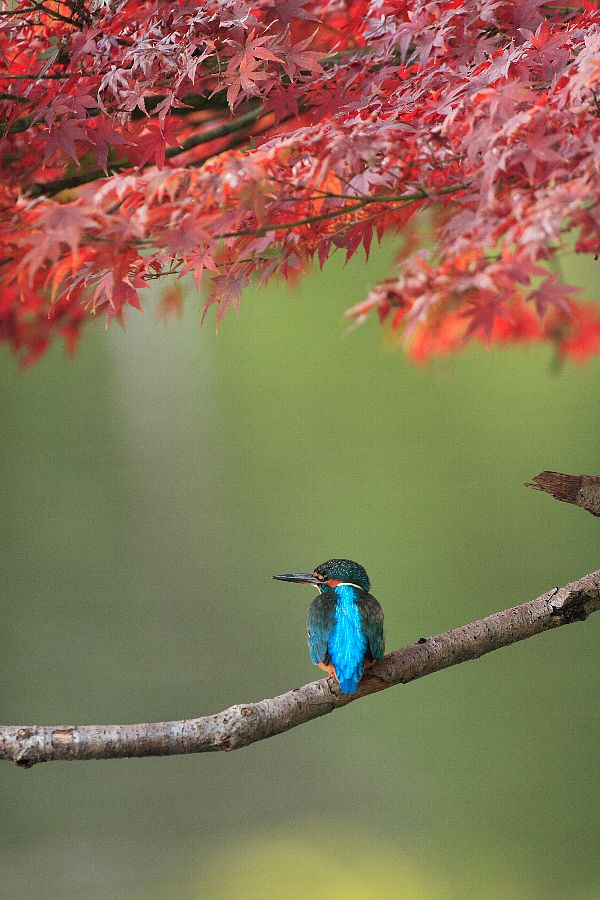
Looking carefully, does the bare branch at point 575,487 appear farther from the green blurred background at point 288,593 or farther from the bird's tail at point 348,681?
the green blurred background at point 288,593

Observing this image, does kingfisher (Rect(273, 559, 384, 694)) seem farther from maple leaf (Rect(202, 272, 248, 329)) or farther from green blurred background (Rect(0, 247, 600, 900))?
green blurred background (Rect(0, 247, 600, 900))

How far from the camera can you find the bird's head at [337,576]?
1.43 meters

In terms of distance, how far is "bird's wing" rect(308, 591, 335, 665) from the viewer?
1.32m

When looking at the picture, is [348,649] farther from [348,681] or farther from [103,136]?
[103,136]

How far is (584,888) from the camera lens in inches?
146

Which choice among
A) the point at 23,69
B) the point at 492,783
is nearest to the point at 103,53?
the point at 23,69

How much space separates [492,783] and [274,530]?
168 cm

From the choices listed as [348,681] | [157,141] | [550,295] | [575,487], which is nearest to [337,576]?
[348,681]

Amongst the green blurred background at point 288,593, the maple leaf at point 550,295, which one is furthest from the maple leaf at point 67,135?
the green blurred background at point 288,593

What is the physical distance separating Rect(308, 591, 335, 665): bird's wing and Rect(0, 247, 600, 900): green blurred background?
276 cm

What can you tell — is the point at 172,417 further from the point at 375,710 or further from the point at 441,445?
the point at 375,710

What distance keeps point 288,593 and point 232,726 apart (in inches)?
136

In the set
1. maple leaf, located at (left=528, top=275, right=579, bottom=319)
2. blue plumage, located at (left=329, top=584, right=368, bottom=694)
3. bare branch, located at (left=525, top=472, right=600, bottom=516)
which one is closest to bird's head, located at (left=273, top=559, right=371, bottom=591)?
blue plumage, located at (left=329, top=584, right=368, bottom=694)

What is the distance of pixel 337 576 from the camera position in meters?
1.43
